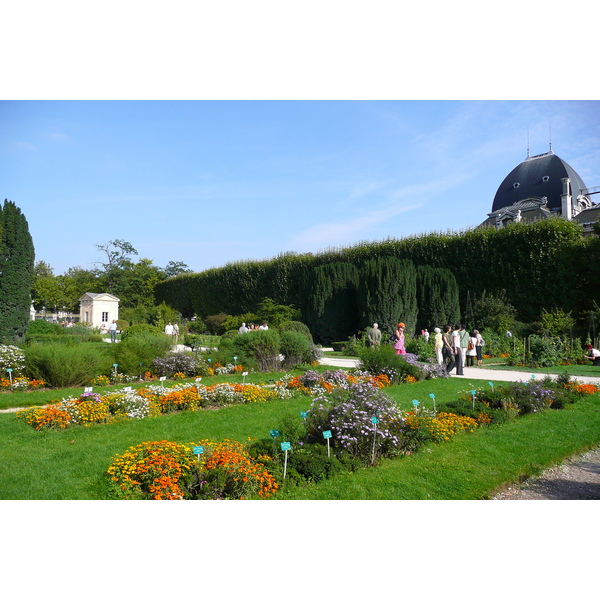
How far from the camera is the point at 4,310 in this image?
1217 centimetres

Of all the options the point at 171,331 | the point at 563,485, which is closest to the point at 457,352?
the point at 563,485

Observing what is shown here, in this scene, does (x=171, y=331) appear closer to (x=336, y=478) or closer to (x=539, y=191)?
(x=336, y=478)

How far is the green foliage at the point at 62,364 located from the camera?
351 inches

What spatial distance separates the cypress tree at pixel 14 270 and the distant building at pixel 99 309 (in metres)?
21.5

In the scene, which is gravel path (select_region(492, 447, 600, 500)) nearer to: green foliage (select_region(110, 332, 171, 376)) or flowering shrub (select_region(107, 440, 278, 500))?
flowering shrub (select_region(107, 440, 278, 500))

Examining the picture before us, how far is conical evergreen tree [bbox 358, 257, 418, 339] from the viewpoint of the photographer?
→ 58.0 feet

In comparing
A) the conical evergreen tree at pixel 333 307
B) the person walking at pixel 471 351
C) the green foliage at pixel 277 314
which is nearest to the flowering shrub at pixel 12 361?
the person walking at pixel 471 351

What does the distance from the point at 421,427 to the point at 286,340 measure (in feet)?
24.2

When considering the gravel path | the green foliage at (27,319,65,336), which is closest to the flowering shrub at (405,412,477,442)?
the gravel path

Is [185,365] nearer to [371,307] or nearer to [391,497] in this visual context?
[391,497]

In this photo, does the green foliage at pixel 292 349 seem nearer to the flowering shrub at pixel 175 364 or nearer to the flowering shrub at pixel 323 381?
the flowering shrub at pixel 175 364

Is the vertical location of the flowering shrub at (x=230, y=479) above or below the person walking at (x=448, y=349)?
below

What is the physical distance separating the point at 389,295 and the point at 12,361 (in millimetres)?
12621
